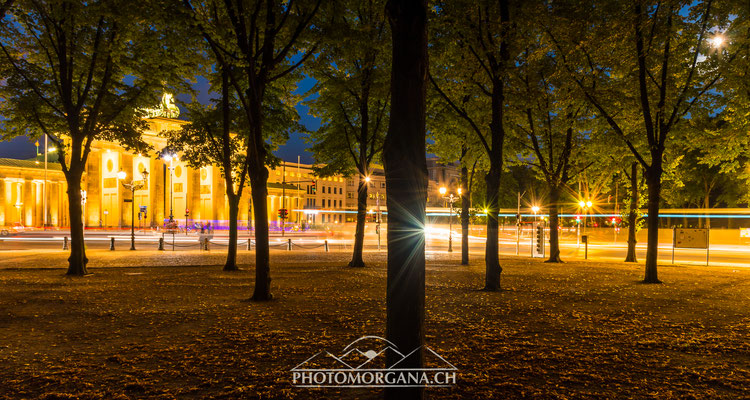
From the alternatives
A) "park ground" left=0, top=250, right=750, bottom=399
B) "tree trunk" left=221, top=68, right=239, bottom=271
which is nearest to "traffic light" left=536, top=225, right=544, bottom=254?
"park ground" left=0, top=250, right=750, bottom=399

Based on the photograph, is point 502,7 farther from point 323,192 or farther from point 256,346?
point 323,192

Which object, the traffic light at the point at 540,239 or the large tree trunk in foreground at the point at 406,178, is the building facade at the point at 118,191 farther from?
the large tree trunk in foreground at the point at 406,178

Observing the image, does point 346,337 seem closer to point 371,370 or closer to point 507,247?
point 371,370

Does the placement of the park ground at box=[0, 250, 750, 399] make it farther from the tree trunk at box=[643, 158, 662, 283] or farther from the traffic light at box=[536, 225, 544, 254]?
the traffic light at box=[536, 225, 544, 254]

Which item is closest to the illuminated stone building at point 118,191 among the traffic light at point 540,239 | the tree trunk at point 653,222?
the traffic light at point 540,239

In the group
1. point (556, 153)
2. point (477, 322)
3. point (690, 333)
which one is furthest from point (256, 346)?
point (556, 153)

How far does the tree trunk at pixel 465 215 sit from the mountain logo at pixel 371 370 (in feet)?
51.4

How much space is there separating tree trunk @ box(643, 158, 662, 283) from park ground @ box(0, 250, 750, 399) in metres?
0.97

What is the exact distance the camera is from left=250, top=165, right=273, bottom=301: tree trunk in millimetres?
11625

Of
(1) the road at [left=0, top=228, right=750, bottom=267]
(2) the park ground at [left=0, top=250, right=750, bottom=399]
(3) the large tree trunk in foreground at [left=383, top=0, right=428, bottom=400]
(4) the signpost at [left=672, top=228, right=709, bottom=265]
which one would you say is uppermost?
(3) the large tree trunk in foreground at [left=383, top=0, right=428, bottom=400]

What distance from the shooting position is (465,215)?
2212cm

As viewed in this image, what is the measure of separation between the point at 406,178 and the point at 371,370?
2884 mm

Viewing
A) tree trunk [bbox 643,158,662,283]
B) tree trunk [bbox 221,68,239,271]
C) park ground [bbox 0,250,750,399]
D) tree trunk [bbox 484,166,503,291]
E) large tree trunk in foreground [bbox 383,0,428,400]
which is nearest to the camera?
large tree trunk in foreground [bbox 383,0,428,400]

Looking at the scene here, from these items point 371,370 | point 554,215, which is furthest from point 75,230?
point 554,215
